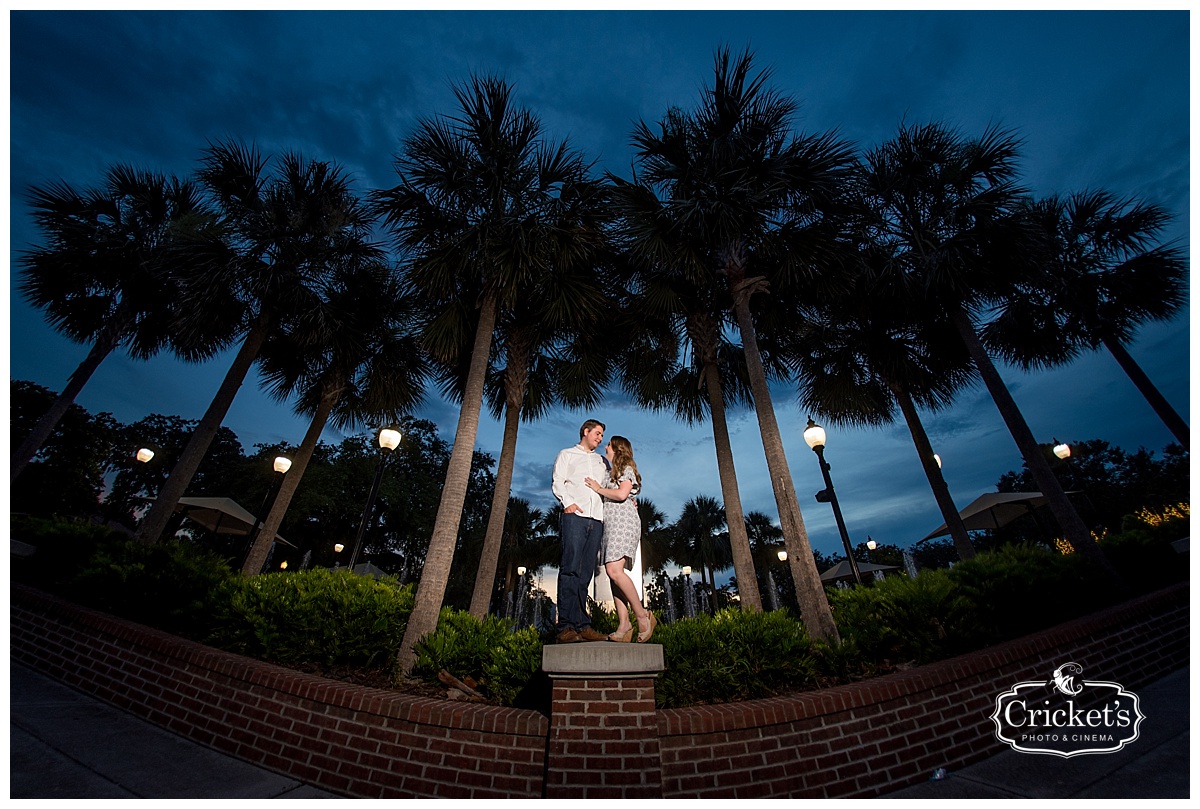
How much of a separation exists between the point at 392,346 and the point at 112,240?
5.72 meters

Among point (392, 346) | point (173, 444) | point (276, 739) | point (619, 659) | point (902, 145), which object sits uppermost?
point (173, 444)

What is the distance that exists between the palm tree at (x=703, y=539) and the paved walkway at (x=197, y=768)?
21.5 m

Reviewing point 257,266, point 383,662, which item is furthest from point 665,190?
point 383,662

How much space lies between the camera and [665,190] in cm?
803

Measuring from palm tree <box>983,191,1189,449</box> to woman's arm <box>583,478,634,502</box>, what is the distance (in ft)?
36.4

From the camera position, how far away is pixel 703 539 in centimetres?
2462

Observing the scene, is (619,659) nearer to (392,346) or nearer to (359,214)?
(392,346)

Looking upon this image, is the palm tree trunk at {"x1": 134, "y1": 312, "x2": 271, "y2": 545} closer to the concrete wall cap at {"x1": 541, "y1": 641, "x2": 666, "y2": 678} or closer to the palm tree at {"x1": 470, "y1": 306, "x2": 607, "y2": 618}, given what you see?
the palm tree at {"x1": 470, "y1": 306, "x2": 607, "y2": 618}

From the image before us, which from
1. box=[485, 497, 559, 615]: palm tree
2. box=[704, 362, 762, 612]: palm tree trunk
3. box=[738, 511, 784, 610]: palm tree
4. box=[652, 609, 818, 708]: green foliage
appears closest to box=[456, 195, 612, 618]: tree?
box=[704, 362, 762, 612]: palm tree trunk

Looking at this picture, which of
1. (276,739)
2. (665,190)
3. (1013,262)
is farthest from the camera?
(1013,262)

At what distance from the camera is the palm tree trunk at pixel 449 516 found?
4762mm

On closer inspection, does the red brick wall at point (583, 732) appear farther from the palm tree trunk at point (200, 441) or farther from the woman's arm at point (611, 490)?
the palm tree trunk at point (200, 441)

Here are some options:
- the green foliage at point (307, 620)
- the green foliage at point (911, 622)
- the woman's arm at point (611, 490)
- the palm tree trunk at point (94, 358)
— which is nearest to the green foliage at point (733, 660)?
the green foliage at point (911, 622)

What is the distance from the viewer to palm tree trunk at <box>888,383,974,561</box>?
9688 millimetres
